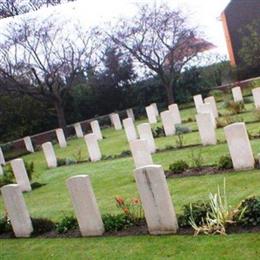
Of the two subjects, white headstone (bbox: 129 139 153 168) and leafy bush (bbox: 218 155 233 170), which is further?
white headstone (bbox: 129 139 153 168)

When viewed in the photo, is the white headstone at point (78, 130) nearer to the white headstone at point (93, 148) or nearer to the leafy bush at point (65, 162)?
the leafy bush at point (65, 162)

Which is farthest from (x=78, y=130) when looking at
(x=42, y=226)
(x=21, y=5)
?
(x=21, y=5)

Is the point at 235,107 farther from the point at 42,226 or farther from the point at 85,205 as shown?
the point at 85,205

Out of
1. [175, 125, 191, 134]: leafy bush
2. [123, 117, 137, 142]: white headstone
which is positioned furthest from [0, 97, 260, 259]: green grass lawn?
[123, 117, 137, 142]: white headstone

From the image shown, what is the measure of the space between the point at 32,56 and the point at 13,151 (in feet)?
18.4

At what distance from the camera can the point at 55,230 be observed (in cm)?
844

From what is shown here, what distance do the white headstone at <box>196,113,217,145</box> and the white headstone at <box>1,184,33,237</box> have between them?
708cm

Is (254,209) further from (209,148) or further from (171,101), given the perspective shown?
(171,101)

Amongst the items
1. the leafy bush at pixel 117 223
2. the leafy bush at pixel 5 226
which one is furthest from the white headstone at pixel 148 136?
the leafy bush at pixel 117 223

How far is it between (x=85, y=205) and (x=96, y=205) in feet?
0.56

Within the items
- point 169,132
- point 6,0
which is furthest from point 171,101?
point 6,0

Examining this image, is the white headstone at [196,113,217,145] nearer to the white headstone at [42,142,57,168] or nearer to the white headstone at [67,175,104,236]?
the white headstone at [42,142,57,168]

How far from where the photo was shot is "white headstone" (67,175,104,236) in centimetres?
756

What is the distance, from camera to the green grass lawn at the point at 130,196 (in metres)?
6.07
